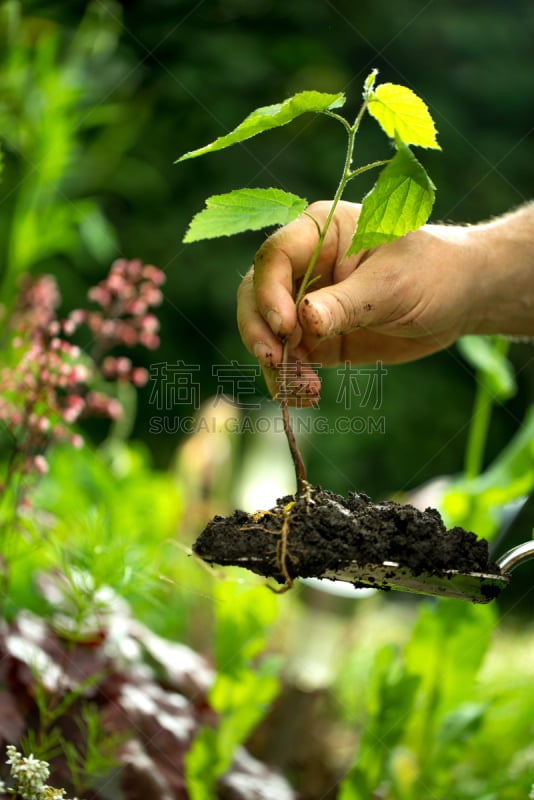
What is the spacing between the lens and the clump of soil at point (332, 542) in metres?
0.77

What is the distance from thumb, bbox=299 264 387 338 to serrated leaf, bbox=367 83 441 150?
15 centimetres

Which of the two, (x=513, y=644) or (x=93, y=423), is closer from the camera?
(x=513, y=644)

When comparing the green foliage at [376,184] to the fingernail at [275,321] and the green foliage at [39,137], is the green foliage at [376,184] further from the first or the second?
the green foliage at [39,137]

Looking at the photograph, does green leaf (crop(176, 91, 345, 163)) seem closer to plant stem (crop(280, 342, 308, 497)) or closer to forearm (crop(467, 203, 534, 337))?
plant stem (crop(280, 342, 308, 497))

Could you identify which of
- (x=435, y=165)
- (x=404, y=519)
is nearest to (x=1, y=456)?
(x=404, y=519)

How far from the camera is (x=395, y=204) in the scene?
79cm

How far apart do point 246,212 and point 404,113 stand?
17 centimetres

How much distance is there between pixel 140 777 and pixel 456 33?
3.05m

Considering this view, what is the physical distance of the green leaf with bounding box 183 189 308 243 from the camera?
80cm

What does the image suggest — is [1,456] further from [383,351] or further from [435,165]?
[435,165]

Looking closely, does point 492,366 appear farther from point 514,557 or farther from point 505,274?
point 514,557

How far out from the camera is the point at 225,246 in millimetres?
3328

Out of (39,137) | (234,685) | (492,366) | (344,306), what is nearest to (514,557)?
(344,306)

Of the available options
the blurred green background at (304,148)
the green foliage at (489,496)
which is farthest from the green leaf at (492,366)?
the blurred green background at (304,148)
